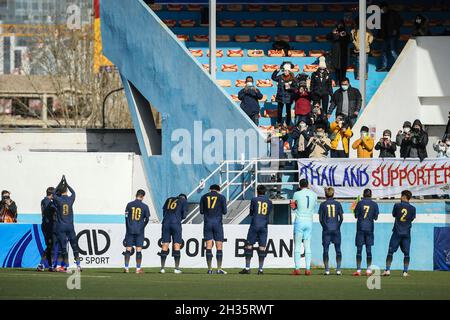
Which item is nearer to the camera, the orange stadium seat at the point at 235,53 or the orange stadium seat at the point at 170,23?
the orange stadium seat at the point at 235,53

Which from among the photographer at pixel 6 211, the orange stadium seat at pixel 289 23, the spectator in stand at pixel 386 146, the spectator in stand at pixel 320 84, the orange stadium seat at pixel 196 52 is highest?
the orange stadium seat at pixel 289 23

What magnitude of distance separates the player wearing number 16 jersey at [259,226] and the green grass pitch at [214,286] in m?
0.39

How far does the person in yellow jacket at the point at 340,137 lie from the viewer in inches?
1329

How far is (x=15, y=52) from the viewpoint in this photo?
217ft

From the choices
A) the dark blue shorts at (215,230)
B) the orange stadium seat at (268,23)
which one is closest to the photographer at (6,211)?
the dark blue shorts at (215,230)

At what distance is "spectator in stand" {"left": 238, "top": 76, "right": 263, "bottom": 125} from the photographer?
118ft

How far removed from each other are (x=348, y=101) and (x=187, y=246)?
20.5 ft

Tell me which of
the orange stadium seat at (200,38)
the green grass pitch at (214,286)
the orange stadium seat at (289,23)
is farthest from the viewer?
the orange stadium seat at (289,23)

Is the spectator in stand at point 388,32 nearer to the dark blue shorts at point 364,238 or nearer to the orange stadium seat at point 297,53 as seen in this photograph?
the orange stadium seat at point 297,53

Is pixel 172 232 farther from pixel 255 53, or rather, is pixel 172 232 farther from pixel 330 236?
pixel 255 53

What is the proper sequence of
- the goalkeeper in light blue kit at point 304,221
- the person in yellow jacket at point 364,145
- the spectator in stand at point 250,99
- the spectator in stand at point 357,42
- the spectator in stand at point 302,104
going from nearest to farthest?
the goalkeeper in light blue kit at point 304,221 → the person in yellow jacket at point 364,145 → the spectator in stand at point 302,104 → the spectator in stand at point 250,99 → the spectator in stand at point 357,42

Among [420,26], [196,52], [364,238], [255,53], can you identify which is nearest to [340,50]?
[420,26]

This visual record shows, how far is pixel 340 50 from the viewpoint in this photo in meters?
36.8

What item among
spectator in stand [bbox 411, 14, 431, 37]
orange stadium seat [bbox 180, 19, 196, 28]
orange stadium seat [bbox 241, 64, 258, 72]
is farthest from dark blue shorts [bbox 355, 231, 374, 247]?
orange stadium seat [bbox 180, 19, 196, 28]
